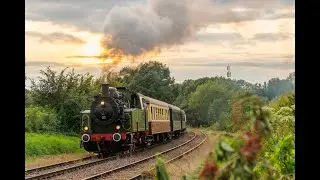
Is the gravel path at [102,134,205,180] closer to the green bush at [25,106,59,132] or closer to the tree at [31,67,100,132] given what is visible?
the tree at [31,67,100,132]

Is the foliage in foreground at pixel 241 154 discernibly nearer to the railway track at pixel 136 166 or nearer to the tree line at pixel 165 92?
the tree line at pixel 165 92

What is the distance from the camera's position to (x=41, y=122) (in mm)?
3469

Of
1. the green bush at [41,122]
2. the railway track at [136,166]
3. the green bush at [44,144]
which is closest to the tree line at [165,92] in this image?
the green bush at [41,122]

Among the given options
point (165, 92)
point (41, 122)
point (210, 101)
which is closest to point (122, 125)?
point (41, 122)

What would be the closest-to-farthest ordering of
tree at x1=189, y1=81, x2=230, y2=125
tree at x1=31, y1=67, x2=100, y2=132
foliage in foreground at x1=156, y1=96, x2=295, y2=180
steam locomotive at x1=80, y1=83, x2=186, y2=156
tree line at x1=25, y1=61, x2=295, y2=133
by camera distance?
foliage in foreground at x1=156, y1=96, x2=295, y2=180 → tree line at x1=25, y1=61, x2=295, y2=133 → tree at x1=189, y1=81, x2=230, y2=125 → tree at x1=31, y1=67, x2=100, y2=132 → steam locomotive at x1=80, y1=83, x2=186, y2=156

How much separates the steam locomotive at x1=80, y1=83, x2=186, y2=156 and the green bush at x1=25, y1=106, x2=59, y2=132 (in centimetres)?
272

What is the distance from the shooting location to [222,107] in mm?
2654

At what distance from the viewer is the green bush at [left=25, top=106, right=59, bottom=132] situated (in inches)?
137

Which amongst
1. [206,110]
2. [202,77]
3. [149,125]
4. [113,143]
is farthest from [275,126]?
[113,143]

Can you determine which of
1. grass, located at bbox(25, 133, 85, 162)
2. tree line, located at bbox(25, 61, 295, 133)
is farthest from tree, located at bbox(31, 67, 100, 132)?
grass, located at bbox(25, 133, 85, 162)
